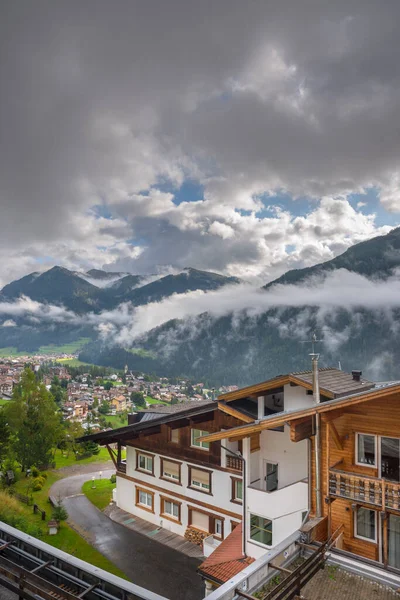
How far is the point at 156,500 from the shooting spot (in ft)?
97.2

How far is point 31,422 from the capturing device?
44.5 meters

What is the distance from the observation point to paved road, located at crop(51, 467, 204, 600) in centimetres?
2147

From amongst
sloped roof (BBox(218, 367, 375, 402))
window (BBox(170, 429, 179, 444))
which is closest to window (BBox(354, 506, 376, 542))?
sloped roof (BBox(218, 367, 375, 402))

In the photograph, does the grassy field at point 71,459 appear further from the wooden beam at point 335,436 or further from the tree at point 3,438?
the wooden beam at point 335,436

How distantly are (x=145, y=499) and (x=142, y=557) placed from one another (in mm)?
6186

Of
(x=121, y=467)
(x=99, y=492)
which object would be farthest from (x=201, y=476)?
(x=99, y=492)

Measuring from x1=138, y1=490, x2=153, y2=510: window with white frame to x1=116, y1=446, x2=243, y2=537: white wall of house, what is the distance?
1.37ft

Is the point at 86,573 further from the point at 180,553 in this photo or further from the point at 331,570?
the point at 180,553

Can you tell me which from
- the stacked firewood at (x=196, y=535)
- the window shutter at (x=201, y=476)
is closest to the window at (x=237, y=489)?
the window shutter at (x=201, y=476)

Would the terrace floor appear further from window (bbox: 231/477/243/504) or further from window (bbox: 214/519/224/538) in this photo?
window (bbox: 231/477/243/504)

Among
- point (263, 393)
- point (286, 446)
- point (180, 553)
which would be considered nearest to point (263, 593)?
point (286, 446)

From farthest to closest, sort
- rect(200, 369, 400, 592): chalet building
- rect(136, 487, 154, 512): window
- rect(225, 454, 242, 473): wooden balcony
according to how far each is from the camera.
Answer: rect(136, 487, 154, 512): window
rect(225, 454, 242, 473): wooden balcony
rect(200, 369, 400, 592): chalet building

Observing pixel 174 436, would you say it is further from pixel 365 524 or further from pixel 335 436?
pixel 365 524

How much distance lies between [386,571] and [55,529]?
24.5m
